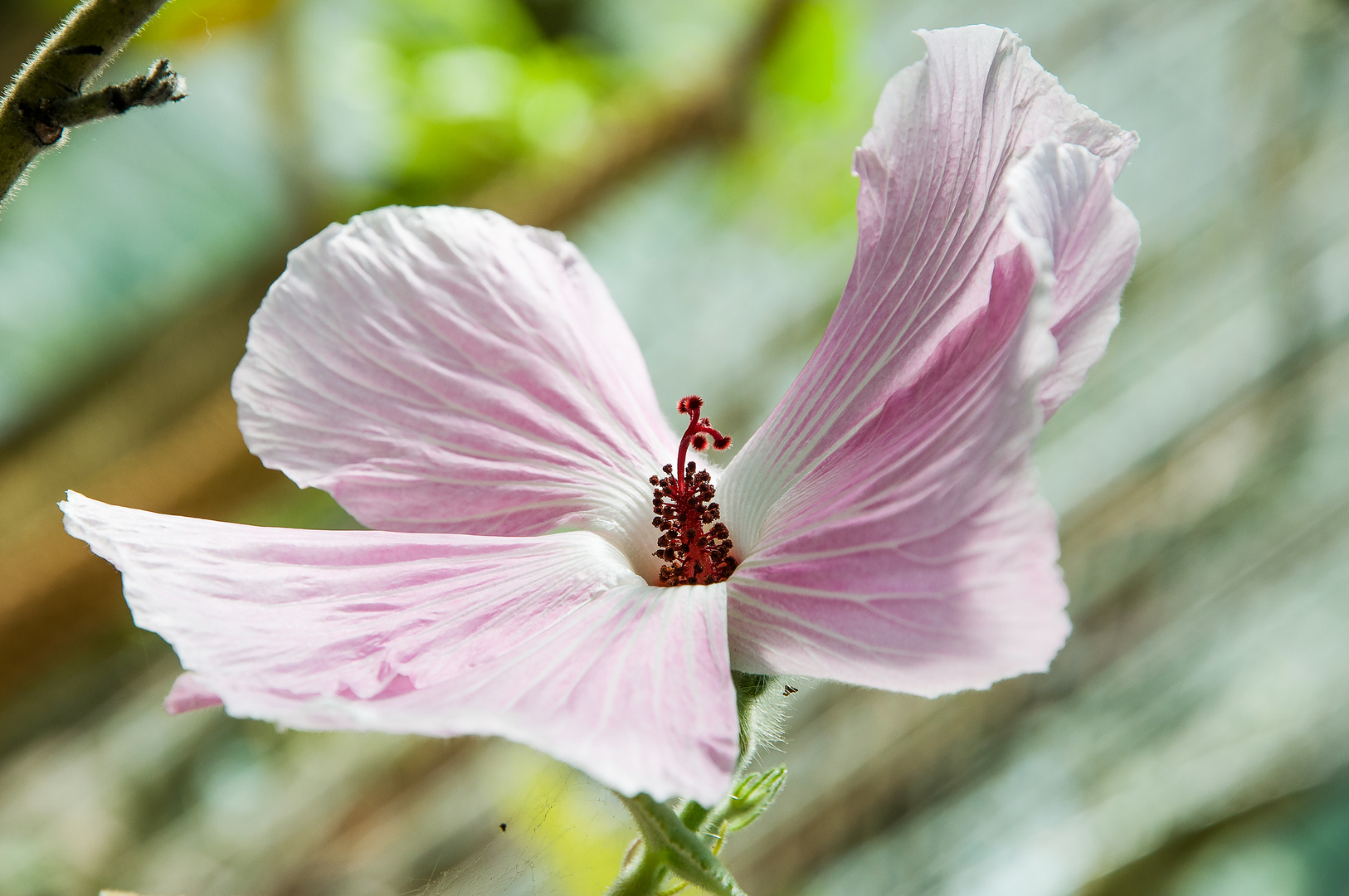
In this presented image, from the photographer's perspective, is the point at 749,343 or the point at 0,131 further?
the point at 749,343

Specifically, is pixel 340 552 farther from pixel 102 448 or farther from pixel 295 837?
pixel 102 448

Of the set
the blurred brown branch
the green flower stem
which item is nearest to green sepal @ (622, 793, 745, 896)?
the green flower stem

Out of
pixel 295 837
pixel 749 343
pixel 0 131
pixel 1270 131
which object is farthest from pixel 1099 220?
pixel 1270 131

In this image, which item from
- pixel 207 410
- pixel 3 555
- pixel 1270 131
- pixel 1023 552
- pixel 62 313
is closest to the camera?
pixel 1023 552

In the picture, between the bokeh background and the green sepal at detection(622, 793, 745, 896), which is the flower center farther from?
the bokeh background

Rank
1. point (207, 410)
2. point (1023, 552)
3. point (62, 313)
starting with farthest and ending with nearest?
1. point (62, 313)
2. point (207, 410)
3. point (1023, 552)

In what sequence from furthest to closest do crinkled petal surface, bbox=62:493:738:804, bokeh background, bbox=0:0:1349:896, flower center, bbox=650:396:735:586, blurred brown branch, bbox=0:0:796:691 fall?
bokeh background, bbox=0:0:1349:896, blurred brown branch, bbox=0:0:796:691, flower center, bbox=650:396:735:586, crinkled petal surface, bbox=62:493:738:804

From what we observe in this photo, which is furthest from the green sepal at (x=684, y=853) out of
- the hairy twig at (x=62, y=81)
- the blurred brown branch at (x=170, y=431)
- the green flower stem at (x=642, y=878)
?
the blurred brown branch at (x=170, y=431)
